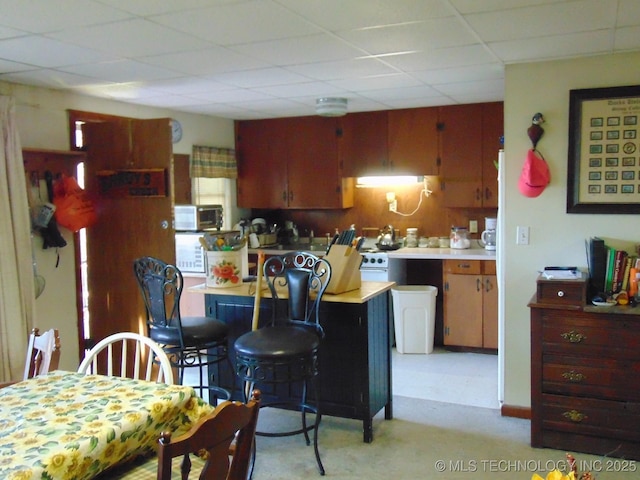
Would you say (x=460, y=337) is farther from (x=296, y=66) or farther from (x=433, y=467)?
(x=296, y=66)

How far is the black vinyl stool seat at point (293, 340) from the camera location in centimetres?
299

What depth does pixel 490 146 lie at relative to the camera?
5344mm

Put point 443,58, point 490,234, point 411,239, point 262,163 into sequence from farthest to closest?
point 262,163
point 411,239
point 490,234
point 443,58

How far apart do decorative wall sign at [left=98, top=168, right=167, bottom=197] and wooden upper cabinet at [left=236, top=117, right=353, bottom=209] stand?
219cm

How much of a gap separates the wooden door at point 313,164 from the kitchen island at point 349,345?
7.74 feet

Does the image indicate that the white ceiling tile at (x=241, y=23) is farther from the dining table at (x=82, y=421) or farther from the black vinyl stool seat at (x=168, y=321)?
the dining table at (x=82, y=421)

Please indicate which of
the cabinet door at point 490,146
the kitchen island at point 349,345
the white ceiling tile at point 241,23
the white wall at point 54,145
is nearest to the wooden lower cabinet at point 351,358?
the kitchen island at point 349,345

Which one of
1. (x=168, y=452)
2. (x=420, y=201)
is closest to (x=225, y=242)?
(x=168, y=452)

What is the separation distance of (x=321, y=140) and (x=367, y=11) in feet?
11.6

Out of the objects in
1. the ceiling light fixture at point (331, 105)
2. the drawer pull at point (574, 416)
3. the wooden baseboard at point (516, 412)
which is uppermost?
the ceiling light fixture at point (331, 105)

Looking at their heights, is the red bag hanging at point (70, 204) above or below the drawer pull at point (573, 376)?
above

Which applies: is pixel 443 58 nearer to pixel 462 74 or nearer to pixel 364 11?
pixel 462 74

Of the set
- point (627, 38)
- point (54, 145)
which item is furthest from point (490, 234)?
point (54, 145)

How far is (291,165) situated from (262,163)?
326 mm
